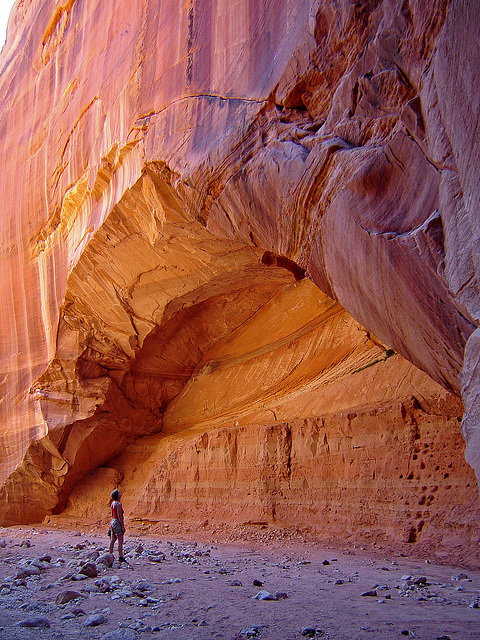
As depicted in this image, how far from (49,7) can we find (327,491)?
13128 mm

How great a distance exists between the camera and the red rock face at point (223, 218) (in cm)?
365

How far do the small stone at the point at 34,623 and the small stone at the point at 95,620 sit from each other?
0.20 m

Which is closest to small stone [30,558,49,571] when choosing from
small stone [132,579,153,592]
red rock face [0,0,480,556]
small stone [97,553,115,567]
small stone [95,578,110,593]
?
small stone [97,553,115,567]

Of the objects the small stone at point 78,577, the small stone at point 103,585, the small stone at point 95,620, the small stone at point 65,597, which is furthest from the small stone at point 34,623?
the small stone at point 78,577

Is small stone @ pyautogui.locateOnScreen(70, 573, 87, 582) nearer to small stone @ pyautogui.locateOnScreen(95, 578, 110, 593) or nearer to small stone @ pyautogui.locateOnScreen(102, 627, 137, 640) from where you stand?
small stone @ pyautogui.locateOnScreen(95, 578, 110, 593)

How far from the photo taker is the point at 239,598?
3521mm

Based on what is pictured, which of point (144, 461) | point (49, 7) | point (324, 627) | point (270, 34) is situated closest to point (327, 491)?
point (324, 627)

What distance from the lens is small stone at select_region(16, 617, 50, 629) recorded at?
268cm

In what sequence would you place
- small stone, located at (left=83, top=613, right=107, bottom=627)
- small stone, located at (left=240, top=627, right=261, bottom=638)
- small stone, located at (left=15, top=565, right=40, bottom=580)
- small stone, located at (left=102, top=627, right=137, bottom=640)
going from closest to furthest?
small stone, located at (left=102, top=627, right=137, bottom=640) < small stone, located at (left=240, top=627, right=261, bottom=638) < small stone, located at (left=83, top=613, right=107, bottom=627) < small stone, located at (left=15, top=565, right=40, bottom=580)

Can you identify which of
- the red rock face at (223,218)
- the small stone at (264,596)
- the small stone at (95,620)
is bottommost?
the small stone at (264,596)

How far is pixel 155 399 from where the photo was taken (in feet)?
37.6

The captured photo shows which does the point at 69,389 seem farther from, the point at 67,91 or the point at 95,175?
the point at 67,91

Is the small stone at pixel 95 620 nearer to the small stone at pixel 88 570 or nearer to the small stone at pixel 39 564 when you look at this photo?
the small stone at pixel 88 570

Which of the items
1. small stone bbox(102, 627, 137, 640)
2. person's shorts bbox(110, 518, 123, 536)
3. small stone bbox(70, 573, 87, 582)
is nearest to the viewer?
small stone bbox(102, 627, 137, 640)
